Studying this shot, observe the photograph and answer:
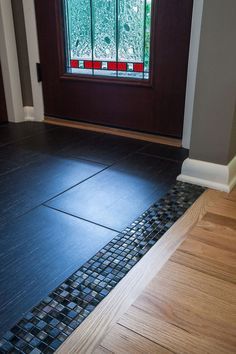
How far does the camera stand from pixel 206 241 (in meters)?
1.02

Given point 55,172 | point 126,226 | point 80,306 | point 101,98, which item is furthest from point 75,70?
point 80,306

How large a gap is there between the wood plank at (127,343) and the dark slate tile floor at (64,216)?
0.28 feet

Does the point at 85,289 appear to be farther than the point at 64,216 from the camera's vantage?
No

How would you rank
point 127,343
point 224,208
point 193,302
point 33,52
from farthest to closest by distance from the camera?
point 33,52, point 224,208, point 193,302, point 127,343

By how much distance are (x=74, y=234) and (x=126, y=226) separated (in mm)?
179

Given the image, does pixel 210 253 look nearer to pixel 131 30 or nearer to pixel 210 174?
pixel 210 174

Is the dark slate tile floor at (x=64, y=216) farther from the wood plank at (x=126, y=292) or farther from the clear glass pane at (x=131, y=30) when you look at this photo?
the clear glass pane at (x=131, y=30)

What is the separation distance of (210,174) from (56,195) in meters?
0.66

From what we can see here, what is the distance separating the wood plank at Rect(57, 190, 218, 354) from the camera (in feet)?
2.25

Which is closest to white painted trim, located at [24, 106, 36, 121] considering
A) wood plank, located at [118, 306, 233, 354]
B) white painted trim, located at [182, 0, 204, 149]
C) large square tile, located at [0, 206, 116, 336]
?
white painted trim, located at [182, 0, 204, 149]

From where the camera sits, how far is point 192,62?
1.68 m

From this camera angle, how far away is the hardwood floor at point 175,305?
0.68m

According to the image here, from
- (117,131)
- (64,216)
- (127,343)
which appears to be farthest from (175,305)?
(117,131)

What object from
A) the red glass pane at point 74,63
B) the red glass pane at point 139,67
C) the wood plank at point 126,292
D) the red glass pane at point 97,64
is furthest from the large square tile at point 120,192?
the red glass pane at point 74,63
